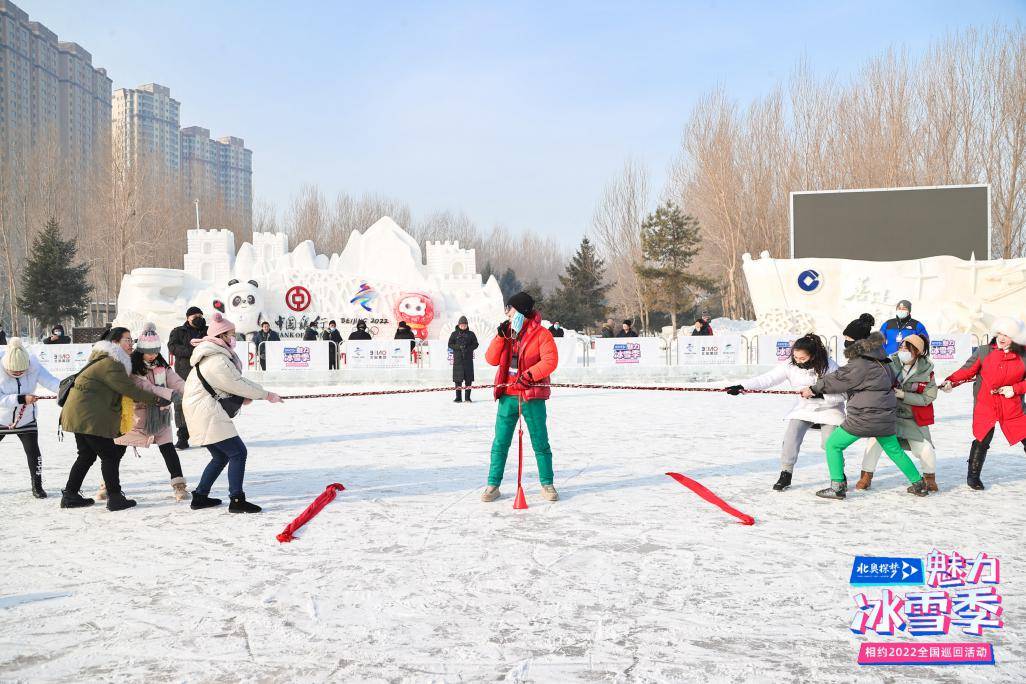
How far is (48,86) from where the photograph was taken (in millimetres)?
68250

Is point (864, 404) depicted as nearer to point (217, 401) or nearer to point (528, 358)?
point (528, 358)

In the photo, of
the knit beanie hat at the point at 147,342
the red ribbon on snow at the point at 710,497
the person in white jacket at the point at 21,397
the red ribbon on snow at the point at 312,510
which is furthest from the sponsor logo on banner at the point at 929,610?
the person in white jacket at the point at 21,397

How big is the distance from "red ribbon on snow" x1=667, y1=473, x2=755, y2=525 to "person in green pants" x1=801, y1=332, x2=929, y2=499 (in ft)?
2.50

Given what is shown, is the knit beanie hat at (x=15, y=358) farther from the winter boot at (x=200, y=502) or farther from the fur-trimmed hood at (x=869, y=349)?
the fur-trimmed hood at (x=869, y=349)

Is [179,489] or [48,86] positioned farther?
[48,86]

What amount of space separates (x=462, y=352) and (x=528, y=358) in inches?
292

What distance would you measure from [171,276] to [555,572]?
2406cm

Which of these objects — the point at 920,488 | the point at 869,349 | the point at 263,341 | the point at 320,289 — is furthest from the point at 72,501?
the point at 320,289

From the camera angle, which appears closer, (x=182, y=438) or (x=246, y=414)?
(x=182, y=438)

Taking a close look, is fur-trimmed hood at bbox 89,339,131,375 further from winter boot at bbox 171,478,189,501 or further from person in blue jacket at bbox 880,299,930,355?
person in blue jacket at bbox 880,299,930,355

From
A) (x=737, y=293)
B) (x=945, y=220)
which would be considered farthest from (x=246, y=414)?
(x=737, y=293)

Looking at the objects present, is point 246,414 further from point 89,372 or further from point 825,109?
point 825,109

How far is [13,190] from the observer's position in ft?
117

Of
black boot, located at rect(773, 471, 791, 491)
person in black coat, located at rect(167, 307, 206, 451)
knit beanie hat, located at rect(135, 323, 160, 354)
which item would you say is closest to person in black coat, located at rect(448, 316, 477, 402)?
person in black coat, located at rect(167, 307, 206, 451)
